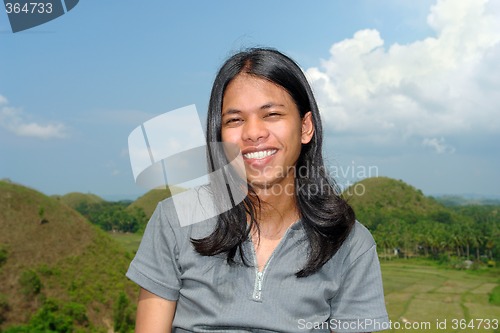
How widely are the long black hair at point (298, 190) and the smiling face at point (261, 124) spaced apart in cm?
2

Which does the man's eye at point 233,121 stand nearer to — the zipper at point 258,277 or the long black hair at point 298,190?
the long black hair at point 298,190

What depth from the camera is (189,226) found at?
1333 millimetres

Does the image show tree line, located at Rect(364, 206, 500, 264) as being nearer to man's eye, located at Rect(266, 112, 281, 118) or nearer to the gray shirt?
the gray shirt

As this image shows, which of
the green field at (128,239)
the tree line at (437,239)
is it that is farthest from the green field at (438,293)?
the green field at (128,239)

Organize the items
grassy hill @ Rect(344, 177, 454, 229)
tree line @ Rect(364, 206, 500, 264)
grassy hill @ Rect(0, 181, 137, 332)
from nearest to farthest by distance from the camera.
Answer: grassy hill @ Rect(0, 181, 137, 332), tree line @ Rect(364, 206, 500, 264), grassy hill @ Rect(344, 177, 454, 229)

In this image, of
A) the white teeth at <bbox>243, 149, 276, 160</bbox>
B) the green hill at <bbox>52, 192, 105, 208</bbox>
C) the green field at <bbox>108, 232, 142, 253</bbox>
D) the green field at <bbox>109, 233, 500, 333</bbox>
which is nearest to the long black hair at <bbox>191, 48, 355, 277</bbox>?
the white teeth at <bbox>243, 149, 276, 160</bbox>

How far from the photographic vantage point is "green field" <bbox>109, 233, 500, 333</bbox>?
1331 inches

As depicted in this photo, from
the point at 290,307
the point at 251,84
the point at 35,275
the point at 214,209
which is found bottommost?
the point at 35,275

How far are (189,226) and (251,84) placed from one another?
0.40 meters

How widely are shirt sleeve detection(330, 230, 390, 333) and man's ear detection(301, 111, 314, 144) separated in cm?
35

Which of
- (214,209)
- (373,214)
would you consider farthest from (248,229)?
(373,214)

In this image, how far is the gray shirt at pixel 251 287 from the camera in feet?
4.19

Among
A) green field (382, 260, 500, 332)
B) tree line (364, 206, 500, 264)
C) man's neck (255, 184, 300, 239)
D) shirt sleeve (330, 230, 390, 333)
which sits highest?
man's neck (255, 184, 300, 239)

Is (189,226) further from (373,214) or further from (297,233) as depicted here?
(373,214)
